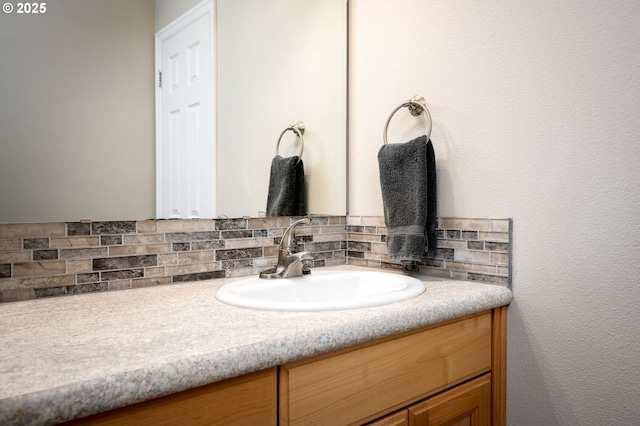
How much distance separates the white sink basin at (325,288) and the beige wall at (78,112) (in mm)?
320

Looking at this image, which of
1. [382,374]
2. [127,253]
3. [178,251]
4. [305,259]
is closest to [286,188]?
[305,259]

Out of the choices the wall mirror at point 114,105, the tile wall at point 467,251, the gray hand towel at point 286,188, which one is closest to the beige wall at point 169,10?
the wall mirror at point 114,105

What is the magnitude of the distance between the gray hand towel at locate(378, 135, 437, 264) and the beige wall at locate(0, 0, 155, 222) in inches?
25.1

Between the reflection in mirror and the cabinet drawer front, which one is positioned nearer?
the cabinet drawer front

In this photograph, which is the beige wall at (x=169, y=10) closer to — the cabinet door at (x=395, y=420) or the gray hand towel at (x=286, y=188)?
the gray hand towel at (x=286, y=188)

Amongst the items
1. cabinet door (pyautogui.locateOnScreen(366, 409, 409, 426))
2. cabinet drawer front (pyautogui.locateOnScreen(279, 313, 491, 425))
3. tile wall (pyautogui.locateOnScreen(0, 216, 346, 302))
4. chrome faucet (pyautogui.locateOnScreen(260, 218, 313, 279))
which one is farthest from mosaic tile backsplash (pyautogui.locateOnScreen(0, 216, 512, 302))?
cabinet door (pyautogui.locateOnScreen(366, 409, 409, 426))

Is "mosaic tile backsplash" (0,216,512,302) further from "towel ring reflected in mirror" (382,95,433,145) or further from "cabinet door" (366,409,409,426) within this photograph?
"cabinet door" (366,409,409,426)

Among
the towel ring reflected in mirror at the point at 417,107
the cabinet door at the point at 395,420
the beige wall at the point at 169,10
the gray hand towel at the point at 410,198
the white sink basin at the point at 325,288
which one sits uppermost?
the beige wall at the point at 169,10

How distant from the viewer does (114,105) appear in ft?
3.31

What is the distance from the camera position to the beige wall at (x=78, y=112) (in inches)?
35.3

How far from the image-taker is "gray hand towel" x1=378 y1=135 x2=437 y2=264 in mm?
1143

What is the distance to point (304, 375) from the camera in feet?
2.26

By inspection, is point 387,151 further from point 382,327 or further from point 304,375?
point 304,375

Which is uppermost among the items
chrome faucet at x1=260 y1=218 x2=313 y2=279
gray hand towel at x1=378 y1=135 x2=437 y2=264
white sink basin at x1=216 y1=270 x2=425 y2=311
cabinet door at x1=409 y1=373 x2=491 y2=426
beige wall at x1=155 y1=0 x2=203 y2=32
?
beige wall at x1=155 y1=0 x2=203 y2=32
